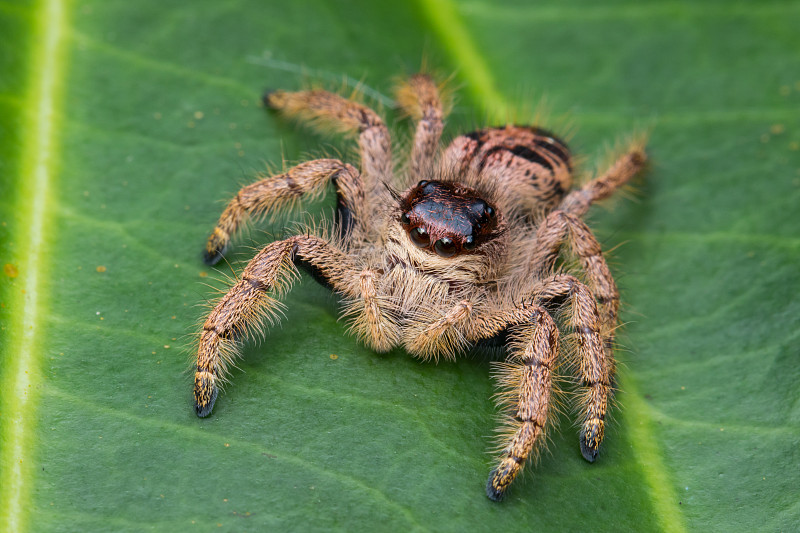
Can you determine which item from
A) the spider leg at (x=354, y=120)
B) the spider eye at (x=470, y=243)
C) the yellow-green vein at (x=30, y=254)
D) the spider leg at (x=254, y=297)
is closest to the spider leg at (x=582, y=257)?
the spider eye at (x=470, y=243)

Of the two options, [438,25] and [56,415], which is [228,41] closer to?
[438,25]

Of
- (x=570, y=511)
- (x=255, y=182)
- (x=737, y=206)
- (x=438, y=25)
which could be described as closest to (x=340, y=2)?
(x=438, y=25)

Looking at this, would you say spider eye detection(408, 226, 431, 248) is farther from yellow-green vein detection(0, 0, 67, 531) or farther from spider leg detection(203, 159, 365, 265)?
yellow-green vein detection(0, 0, 67, 531)

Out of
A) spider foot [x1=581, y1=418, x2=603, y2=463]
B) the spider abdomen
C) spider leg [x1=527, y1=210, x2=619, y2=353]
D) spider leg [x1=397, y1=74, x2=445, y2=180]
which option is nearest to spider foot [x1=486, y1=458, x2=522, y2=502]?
spider foot [x1=581, y1=418, x2=603, y2=463]

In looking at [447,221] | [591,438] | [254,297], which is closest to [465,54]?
[447,221]

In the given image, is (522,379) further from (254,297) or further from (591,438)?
(254,297)

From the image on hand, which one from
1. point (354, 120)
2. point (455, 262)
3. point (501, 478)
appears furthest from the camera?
point (354, 120)

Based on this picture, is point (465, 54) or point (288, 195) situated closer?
point (288, 195)
